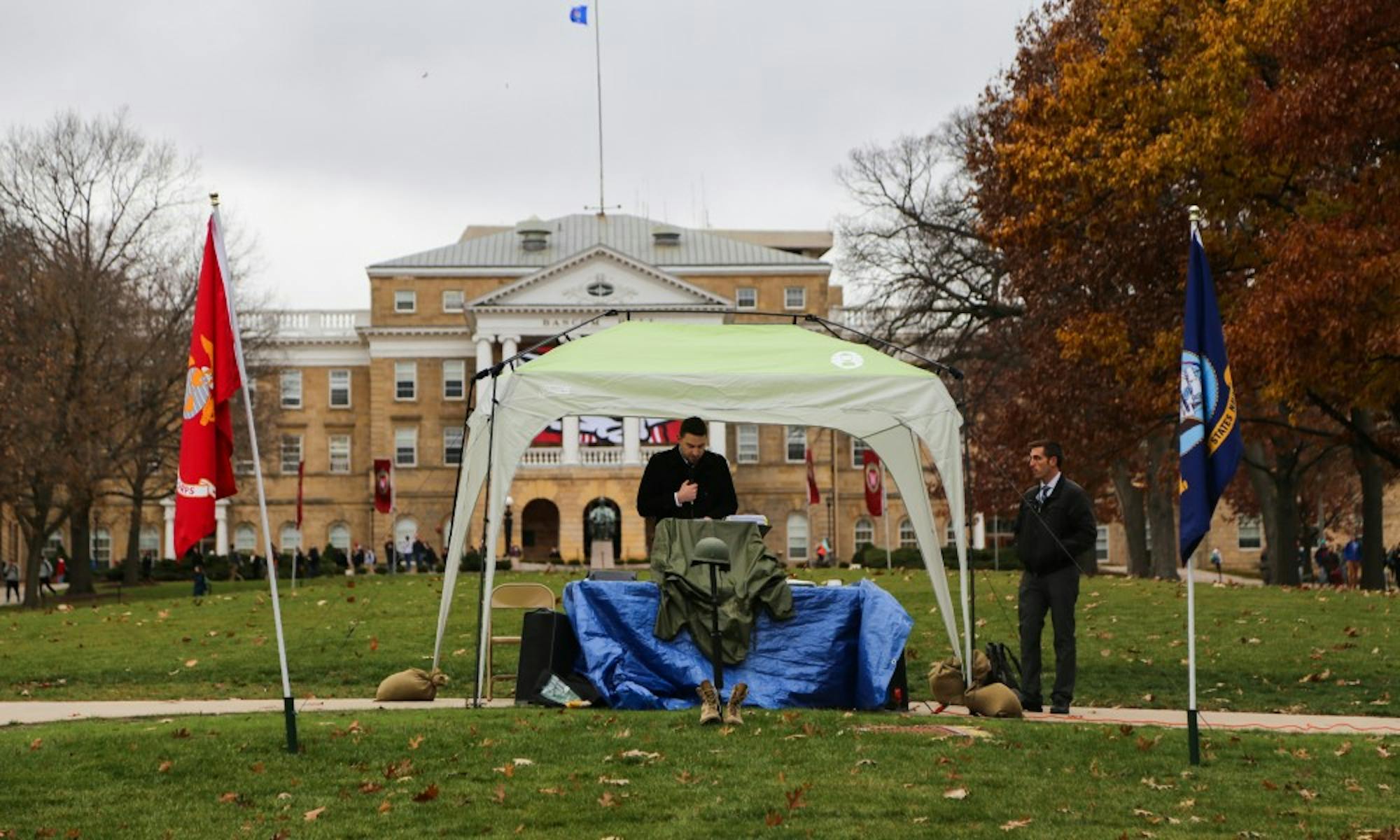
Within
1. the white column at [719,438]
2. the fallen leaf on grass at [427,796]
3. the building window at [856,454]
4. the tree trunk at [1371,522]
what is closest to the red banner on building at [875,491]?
the tree trunk at [1371,522]

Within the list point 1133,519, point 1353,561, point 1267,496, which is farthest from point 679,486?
point 1353,561

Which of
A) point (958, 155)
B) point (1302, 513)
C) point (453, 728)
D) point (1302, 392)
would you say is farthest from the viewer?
point (1302, 513)

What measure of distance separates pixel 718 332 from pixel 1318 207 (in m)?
10.6

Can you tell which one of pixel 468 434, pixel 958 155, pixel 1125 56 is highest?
pixel 958 155

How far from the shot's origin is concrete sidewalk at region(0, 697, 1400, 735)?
13.4m

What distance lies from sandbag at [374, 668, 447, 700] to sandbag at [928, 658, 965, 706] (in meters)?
3.91

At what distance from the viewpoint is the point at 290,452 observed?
293ft

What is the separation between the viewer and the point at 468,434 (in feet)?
52.5

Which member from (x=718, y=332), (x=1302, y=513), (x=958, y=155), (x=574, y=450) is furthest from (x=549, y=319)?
(x=718, y=332)

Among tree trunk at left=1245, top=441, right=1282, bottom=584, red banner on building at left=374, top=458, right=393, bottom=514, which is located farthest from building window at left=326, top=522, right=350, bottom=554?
tree trunk at left=1245, top=441, right=1282, bottom=584

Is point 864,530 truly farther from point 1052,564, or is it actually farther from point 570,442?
point 1052,564

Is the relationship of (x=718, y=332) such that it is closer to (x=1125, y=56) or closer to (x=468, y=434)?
(x=468, y=434)

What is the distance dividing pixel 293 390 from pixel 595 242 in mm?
16691

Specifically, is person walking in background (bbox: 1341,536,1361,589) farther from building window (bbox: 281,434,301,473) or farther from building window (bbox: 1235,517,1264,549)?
building window (bbox: 281,434,301,473)
